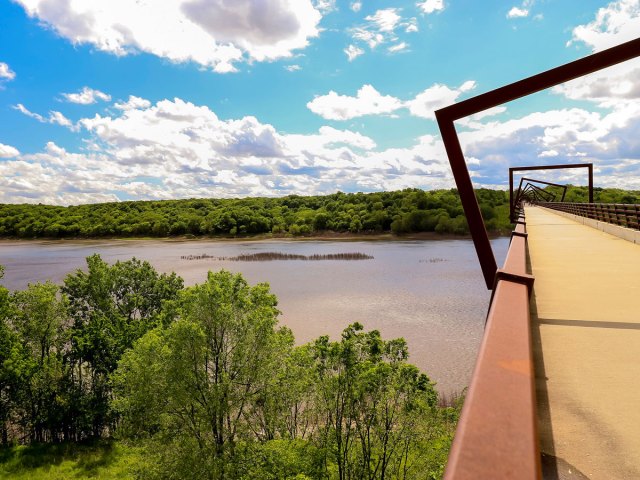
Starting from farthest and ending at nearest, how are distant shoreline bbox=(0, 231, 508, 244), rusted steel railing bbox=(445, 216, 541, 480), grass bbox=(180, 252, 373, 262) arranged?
distant shoreline bbox=(0, 231, 508, 244), grass bbox=(180, 252, 373, 262), rusted steel railing bbox=(445, 216, 541, 480)

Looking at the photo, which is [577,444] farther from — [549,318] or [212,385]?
[212,385]

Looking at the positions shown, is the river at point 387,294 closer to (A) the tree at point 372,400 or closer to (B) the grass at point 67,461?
(A) the tree at point 372,400

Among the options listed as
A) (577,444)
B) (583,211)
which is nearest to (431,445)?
(583,211)

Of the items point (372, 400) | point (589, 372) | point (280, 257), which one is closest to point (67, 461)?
point (372, 400)

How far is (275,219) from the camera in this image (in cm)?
14612

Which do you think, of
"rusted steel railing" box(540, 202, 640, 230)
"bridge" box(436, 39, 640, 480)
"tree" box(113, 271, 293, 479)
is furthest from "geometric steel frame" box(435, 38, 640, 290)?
"tree" box(113, 271, 293, 479)

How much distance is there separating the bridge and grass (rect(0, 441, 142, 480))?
90.7ft

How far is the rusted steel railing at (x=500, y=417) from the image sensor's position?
888 mm

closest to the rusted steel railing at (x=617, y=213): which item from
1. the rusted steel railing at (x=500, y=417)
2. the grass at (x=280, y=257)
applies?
the rusted steel railing at (x=500, y=417)

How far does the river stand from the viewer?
109 feet

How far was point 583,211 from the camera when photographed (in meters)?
22.0

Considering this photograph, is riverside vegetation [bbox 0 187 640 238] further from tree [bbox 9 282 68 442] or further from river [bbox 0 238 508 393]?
tree [bbox 9 282 68 442]

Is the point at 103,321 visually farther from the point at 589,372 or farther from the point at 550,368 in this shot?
the point at 589,372

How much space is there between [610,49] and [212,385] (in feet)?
73.7
